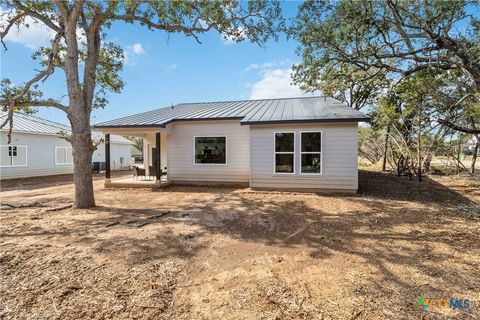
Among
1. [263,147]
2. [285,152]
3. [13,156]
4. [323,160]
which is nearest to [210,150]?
[263,147]

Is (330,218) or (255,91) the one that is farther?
(255,91)

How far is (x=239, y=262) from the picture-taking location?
148 inches

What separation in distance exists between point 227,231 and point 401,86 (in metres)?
12.9

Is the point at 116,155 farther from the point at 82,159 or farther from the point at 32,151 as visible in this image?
the point at 82,159

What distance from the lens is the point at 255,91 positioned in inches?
776

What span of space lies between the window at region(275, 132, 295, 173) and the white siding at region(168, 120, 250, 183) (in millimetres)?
1782

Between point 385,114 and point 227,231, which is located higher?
point 385,114

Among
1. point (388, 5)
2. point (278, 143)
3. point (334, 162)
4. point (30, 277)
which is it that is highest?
point (388, 5)

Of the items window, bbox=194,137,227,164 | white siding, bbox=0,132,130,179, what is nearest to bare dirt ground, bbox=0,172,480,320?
window, bbox=194,137,227,164

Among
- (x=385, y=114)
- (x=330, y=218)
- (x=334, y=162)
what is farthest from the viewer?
(x=385, y=114)

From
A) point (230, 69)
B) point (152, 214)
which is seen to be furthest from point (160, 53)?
point (152, 214)

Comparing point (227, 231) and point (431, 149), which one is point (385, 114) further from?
point (227, 231)

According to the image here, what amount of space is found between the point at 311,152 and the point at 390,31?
4.91m

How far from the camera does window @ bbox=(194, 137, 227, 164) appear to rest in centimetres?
1130
